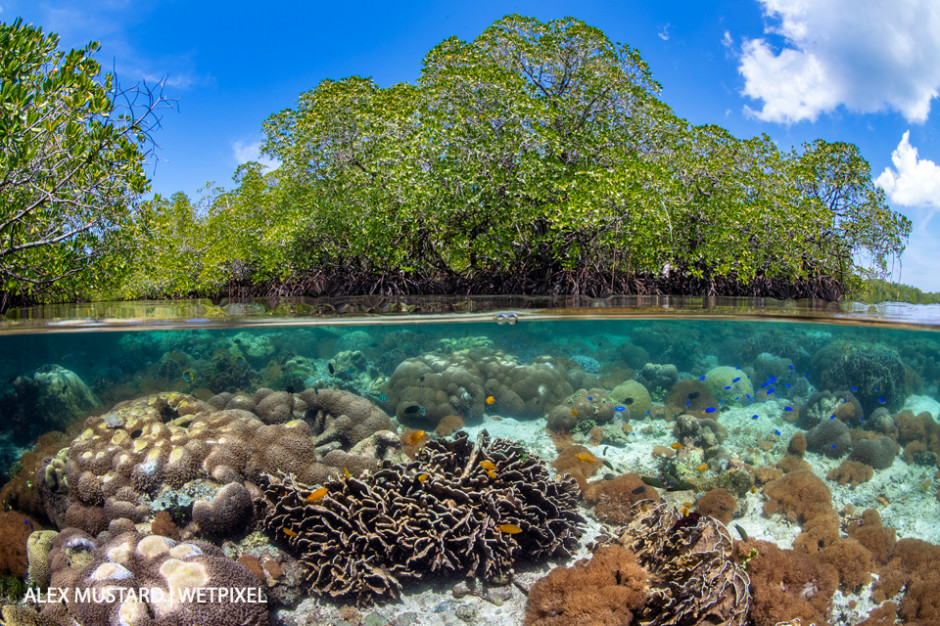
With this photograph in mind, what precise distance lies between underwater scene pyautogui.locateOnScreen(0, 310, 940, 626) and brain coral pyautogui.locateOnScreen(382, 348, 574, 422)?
0.05m

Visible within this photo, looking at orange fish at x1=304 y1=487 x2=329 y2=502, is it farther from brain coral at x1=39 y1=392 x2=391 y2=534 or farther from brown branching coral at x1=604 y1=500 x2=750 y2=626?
brown branching coral at x1=604 y1=500 x2=750 y2=626

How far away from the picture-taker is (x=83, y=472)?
24.2 feet

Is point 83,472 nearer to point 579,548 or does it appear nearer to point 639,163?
point 579,548

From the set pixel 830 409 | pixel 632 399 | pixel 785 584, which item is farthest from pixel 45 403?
pixel 830 409

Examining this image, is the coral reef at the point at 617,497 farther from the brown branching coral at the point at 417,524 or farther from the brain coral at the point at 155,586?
the brain coral at the point at 155,586

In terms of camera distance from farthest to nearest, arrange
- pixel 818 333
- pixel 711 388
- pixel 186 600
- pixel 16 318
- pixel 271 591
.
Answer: pixel 818 333
pixel 16 318
pixel 711 388
pixel 271 591
pixel 186 600

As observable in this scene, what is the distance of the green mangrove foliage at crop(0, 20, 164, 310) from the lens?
1035cm

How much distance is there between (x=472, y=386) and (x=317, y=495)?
489 cm

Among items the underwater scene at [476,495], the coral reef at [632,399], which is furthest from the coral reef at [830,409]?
the coral reef at [632,399]

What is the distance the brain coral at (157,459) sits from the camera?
701cm

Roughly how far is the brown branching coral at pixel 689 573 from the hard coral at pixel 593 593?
229 millimetres

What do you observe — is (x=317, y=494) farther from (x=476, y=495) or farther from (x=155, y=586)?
(x=476, y=495)

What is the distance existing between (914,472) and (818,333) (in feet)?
20.2

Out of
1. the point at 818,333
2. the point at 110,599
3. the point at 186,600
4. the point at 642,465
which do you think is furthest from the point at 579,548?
the point at 818,333
